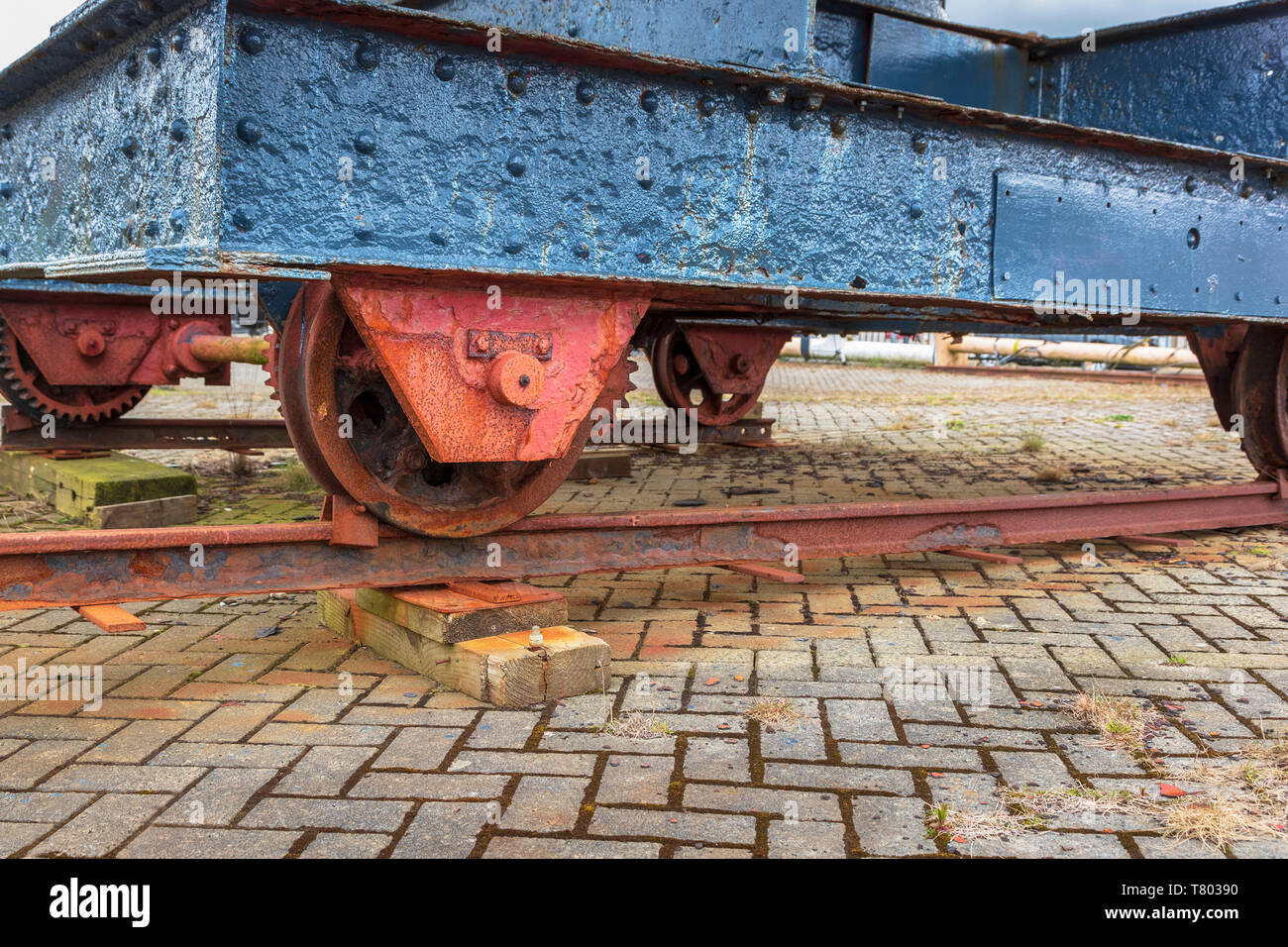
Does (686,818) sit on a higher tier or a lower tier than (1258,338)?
lower

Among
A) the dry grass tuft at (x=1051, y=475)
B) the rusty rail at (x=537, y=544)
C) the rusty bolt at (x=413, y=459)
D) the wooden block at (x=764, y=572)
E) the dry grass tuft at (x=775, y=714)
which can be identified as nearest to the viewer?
the dry grass tuft at (x=775, y=714)

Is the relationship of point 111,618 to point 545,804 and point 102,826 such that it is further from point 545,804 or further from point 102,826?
point 545,804

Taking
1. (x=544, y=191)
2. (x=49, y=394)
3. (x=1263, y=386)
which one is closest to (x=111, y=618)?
(x=544, y=191)

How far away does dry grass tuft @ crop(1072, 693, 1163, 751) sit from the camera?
115 inches

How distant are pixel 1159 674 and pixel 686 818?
1.86 meters

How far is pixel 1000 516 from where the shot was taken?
15.9 feet

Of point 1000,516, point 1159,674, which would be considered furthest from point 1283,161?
point 1159,674

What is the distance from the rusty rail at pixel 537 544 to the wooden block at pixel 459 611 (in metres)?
0.09

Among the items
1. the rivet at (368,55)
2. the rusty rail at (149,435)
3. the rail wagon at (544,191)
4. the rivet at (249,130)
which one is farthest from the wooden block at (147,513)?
the rivet at (368,55)

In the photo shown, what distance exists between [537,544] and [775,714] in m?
1.12

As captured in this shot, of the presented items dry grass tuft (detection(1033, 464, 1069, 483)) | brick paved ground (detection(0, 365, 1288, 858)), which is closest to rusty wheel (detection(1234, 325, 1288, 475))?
brick paved ground (detection(0, 365, 1288, 858))

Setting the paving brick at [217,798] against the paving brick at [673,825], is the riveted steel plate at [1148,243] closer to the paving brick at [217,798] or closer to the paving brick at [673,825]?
the paving brick at [673,825]

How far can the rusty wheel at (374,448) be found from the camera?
333 centimetres
